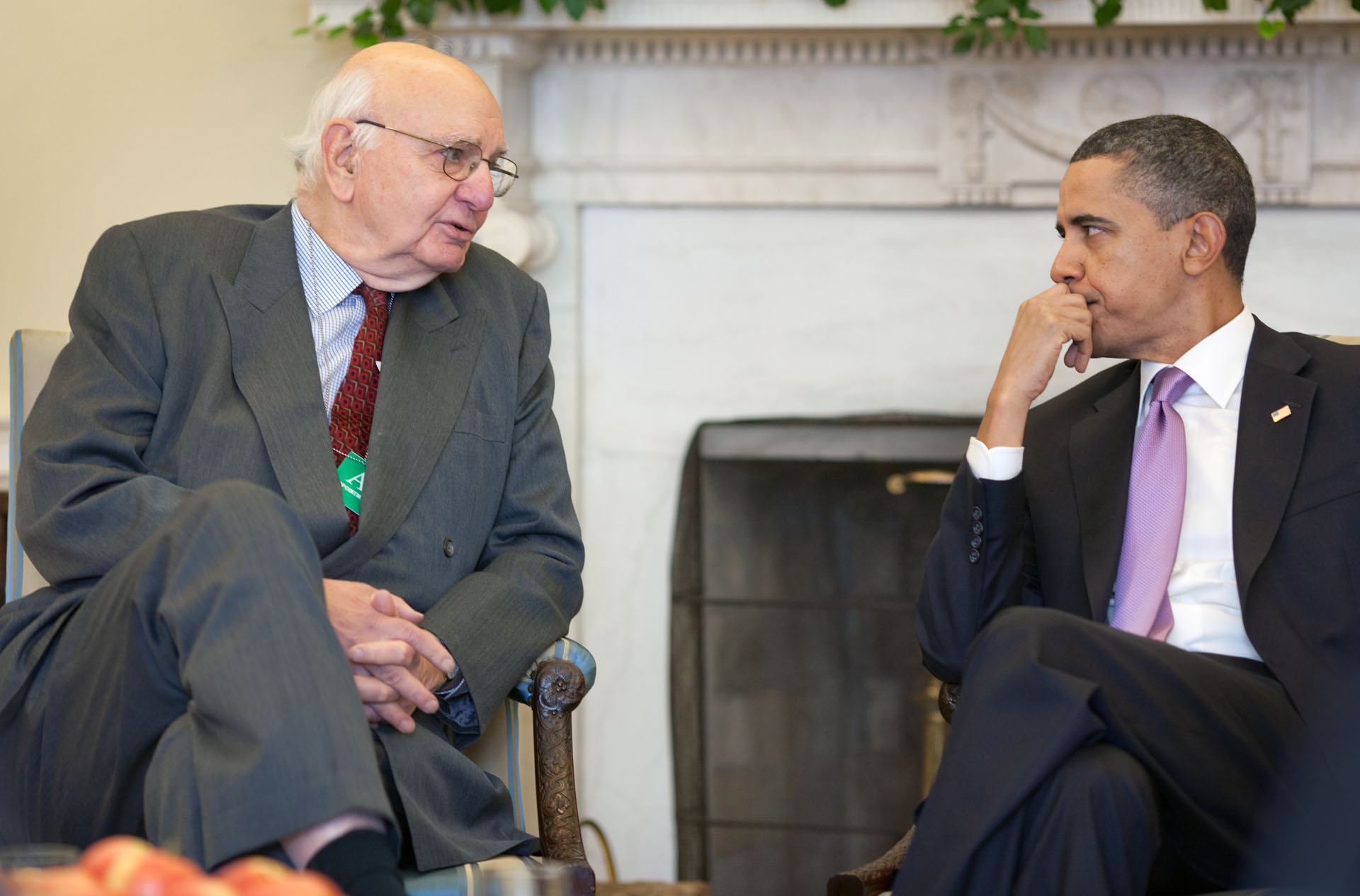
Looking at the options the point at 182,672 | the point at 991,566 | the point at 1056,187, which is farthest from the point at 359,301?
the point at 1056,187

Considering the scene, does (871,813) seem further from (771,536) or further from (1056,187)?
(1056,187)

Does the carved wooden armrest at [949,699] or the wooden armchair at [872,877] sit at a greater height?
the carved wooden armrest at [949,699]

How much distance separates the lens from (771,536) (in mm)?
2789

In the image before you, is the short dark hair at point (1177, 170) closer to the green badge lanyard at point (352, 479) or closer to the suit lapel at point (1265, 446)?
the suit lapel at point (1265, 446)

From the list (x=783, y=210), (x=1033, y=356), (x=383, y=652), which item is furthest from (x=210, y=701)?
(x=783, y=210)

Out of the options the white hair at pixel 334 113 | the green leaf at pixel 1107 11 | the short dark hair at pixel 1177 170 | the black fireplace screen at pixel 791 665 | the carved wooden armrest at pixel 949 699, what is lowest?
the black fireplace screen at pixel 791 665

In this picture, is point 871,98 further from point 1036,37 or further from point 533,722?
point 533,722

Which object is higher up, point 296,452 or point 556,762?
point 296,452

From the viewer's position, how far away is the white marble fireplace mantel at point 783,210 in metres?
2.52

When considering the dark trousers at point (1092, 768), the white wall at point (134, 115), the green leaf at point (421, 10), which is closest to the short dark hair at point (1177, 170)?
the dark trousers at point (1092, 768)

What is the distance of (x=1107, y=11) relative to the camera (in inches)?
93.0

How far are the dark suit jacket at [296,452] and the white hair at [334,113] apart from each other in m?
0.08

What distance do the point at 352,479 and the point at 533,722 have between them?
1.21ft

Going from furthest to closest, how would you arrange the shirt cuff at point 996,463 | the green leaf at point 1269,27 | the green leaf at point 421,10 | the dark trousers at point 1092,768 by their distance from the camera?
the green leaf at point 421,10 → the green leaf at point 1269,27 → the shirt cuff at point 996,463 → the dark trousers at point 1092,768
